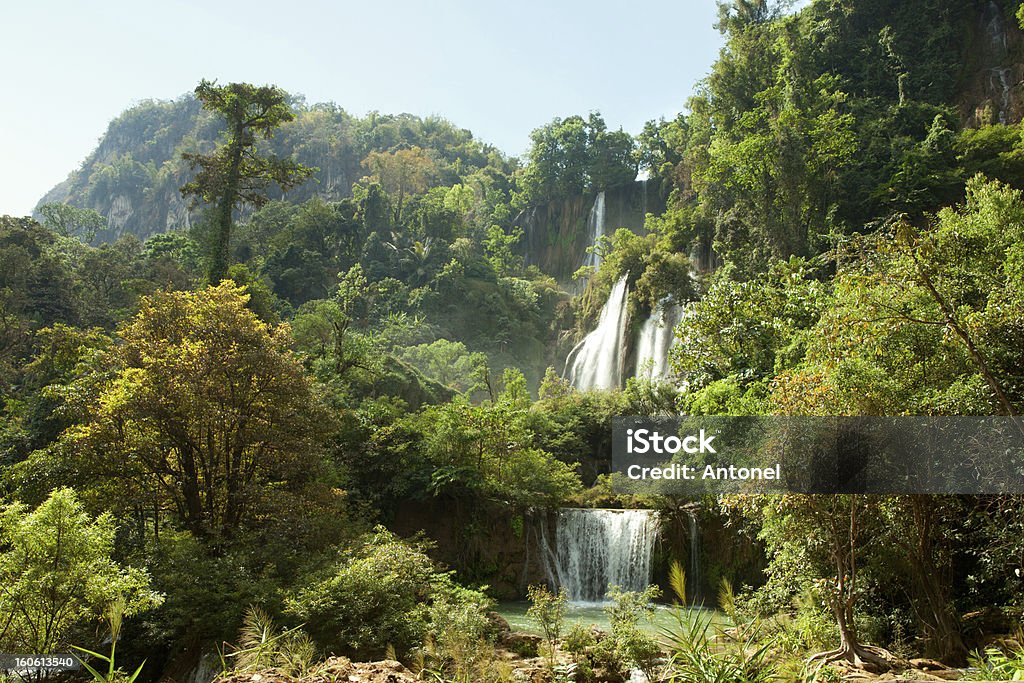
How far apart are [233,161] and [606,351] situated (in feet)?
53.0

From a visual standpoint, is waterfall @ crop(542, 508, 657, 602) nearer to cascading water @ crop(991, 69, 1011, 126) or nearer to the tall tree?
the tall tree

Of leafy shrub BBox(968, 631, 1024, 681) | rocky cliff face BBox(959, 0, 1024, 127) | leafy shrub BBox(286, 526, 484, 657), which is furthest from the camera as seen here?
rocky cliff face BBox(959, 0, 1024, 127)

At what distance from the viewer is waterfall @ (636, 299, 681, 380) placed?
81.6ft

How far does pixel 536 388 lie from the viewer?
36.1 meters

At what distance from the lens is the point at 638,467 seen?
53.8 feet

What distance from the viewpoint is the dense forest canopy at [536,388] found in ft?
23.1

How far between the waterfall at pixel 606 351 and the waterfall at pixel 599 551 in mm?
10684

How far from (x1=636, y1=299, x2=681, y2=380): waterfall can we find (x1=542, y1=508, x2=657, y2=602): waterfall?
8993mm

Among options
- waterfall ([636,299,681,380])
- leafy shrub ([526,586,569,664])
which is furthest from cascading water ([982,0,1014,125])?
leafy shrub ([526,586,569,664])

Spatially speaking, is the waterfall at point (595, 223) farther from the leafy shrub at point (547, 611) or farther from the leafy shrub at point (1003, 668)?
the leafy shrub at point (1003, 668)

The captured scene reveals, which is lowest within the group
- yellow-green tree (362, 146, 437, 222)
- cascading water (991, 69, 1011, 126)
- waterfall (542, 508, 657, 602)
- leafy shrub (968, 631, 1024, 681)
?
waterfall (542, 508, 657, 602)

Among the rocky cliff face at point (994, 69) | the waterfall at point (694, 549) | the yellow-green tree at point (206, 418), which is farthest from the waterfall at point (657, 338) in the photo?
Answer: the yellow-green tree at point (206, 418)

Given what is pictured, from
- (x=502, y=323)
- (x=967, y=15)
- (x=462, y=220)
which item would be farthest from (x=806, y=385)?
(x=462, y=220)

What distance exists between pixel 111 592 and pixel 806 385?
26.6 feet
